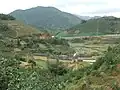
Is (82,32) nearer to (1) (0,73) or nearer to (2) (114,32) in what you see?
(2) (114,32)

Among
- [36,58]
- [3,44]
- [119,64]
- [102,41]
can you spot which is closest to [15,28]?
[102,41]

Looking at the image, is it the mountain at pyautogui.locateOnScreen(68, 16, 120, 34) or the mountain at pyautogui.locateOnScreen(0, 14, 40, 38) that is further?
the mountain at pyautogui.locateOnScreen(68, 16, 120, 34)

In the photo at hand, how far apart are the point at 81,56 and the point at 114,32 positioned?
66.2 meters

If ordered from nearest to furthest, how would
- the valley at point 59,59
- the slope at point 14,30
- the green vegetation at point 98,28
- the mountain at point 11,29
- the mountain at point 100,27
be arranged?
1. the valley at point 59,59
2. the mountain at point 11,29
3. the slope at point 14,30
4. the green vegetation at point 98,28
5. the mountain at point 100,27

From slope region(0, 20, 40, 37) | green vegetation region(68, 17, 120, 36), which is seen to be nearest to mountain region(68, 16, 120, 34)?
green vegetation region(68, 17, 120, 36)

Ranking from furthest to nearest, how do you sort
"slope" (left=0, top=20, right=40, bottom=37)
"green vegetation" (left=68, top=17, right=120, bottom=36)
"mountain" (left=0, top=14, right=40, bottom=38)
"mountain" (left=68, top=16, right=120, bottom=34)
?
"mountain" (left=68, top=16, right=120, bottom=34) < "green vegetation" (left=68, top=17, right=120, bottom=36) < "slope" (left=0, top=20, right=40, bottom=37) < "mountain" (left=0, top=14, right=40, bottom=38)

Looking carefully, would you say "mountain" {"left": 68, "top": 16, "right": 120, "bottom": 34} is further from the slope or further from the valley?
the slope

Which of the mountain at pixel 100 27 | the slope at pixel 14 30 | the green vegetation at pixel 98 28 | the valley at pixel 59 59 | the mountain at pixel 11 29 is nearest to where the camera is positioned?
the valley at pixel 59 59

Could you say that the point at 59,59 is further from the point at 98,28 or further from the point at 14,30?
the point at 98,28

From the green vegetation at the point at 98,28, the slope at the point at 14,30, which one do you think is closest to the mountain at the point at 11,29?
the slope at the point at 14,30

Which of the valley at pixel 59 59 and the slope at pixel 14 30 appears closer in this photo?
the valley at pixel 59 59

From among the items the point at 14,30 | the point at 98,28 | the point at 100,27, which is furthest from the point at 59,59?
the point at 100,27

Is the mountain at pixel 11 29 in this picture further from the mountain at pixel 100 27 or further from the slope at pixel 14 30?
the mountain at pixel 100 27

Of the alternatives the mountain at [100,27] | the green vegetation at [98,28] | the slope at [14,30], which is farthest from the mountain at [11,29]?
the mountain at [100,27]
